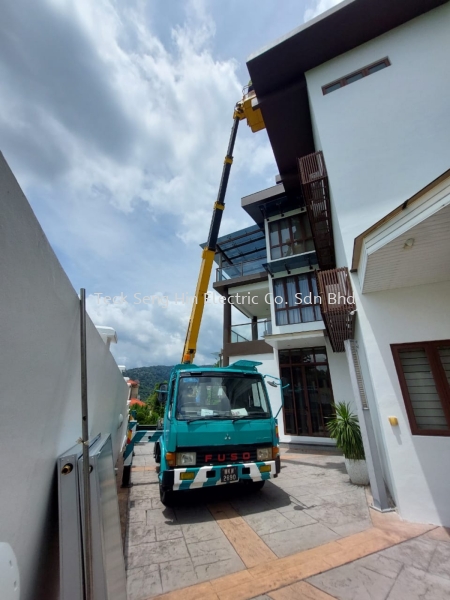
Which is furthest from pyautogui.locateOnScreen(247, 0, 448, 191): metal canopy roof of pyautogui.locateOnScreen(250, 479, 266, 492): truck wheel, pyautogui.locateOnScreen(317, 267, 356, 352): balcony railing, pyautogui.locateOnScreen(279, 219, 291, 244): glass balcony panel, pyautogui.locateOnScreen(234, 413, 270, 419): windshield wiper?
pyautogui.locateOnScreen(250, 479, 266, 492): truck wheel

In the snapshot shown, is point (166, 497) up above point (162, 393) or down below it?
below

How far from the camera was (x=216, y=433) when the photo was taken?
3795 mm

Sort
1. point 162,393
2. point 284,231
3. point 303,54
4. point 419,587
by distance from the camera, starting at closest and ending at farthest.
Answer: point 419,587, point 162,393, point 303,54, point 284,231

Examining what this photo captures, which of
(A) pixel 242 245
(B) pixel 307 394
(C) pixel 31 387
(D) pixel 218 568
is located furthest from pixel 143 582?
(A) pixel 242 245

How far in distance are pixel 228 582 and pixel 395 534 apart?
2.15 meters

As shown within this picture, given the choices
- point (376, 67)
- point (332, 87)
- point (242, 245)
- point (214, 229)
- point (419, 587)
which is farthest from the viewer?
point (242, 245)

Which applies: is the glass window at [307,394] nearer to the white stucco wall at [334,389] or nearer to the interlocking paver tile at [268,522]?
the white stucco wall at [334,389]

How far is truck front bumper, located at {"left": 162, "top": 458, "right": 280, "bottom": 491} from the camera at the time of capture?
3.48 m

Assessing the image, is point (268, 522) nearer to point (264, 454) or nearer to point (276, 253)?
point (264, 454)

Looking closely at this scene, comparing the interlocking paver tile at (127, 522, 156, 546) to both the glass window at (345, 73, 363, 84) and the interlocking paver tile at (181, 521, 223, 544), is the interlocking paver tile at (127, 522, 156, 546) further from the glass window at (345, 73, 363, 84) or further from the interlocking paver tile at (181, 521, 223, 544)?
the glass window at (345, 73, 363, 84)

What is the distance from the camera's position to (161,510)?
391cm

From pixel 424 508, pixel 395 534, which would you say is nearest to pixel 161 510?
pixel 395 534

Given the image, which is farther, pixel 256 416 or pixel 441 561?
pixel 256 416

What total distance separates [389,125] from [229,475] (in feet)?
23.1
